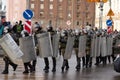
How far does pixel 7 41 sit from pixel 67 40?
3.29 metres

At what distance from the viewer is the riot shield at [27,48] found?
829 inches

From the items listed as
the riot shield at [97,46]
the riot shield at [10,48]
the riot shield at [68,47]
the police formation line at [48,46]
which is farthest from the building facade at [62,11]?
the riot shield at [10,48]

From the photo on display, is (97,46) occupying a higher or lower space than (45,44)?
lower

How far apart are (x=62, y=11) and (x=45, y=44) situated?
159 meters

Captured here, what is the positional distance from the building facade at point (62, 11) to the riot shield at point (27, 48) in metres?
154

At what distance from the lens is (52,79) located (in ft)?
61.0

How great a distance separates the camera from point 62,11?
180500 millimetres

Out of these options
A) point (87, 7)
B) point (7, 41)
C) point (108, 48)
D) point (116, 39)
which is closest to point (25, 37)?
point (7, 41)

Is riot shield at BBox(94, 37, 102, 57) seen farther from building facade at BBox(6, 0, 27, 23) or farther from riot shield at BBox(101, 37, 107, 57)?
building facade at BBox(6, 0, 27, 23)

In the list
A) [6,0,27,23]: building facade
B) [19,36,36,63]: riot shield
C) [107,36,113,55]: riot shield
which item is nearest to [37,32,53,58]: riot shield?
[19,36,36,63]: riot shield

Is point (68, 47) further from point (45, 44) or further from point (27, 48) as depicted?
point (27, 48)

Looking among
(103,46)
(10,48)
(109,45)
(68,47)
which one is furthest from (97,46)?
(10,48)

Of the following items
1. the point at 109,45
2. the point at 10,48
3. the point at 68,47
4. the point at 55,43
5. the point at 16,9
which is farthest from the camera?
the point at 16,9

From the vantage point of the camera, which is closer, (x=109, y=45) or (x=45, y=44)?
(x=45, y=44)
